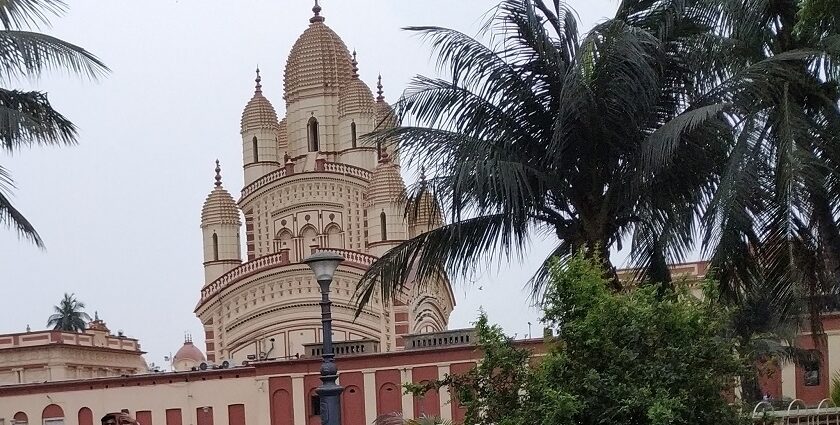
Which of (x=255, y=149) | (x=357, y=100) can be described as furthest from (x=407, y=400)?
(x=255, y=149)

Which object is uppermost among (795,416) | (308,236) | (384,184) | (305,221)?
(384,184)

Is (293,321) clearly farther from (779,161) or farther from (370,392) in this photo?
(779,161)

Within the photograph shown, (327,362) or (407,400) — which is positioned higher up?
(327,362)

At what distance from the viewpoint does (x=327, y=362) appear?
51.5 feet

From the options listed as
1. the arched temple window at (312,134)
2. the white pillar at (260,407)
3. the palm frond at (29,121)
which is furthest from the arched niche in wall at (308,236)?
the palm frond at (29,121)

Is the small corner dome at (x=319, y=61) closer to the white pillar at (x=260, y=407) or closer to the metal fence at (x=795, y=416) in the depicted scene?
the white pillar at (x=260, y=407)

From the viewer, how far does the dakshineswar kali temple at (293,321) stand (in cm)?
4203

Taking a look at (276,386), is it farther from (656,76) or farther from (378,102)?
(656,76)

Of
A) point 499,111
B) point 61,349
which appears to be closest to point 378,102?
point 61,349

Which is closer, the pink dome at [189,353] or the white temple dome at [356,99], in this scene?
the white temple dome at [356,99]

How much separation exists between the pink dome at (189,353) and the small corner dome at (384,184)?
1610cm

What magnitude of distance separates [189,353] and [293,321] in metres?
17.4

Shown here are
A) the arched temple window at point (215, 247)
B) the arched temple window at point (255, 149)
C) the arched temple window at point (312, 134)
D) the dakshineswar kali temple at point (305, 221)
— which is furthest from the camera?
the arched temple window at point (255, 149)

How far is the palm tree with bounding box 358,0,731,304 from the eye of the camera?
14930 millimetres
